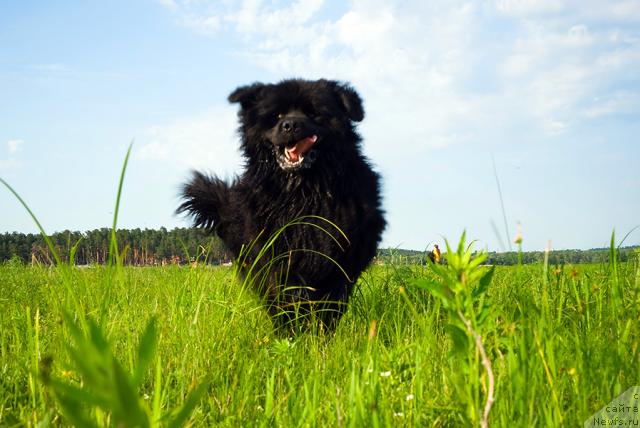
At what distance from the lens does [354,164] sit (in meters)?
5.32

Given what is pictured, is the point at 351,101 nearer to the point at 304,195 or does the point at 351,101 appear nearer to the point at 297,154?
the point at 297,154

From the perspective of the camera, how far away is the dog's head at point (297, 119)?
509 centimetres

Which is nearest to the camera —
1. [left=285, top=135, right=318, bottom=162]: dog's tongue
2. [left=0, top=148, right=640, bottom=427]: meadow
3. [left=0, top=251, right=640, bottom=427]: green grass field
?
[left=0, top=148, right=640, bottom=427]: meadow

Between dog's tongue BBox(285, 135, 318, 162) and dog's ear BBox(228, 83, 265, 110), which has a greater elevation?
dog's ear BBox(228, 83, 265, 110)

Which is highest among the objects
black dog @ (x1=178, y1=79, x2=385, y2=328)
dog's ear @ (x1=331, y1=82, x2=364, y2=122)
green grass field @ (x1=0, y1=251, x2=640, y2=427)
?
dog's ear @ (x1=331, y1=82, x2=364, y2=122)

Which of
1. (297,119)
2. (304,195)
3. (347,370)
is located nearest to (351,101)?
(297,119)

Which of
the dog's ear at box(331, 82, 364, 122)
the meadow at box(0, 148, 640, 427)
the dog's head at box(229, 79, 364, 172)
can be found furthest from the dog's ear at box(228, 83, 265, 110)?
the meadow at box(0, 148, 640, 427)

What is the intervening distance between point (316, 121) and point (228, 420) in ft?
11.6

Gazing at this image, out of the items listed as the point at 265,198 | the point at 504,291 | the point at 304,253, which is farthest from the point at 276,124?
the point at 504,291

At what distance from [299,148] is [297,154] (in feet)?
0.19

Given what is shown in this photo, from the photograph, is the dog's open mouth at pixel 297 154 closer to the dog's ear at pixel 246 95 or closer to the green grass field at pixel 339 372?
the dog's ear at pixel 246 95

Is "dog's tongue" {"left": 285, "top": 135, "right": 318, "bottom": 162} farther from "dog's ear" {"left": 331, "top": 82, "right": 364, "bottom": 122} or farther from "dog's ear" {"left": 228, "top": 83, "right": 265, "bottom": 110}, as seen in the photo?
"dog's ear" {"left": 228, "top": 83, "right": 265, "bottom": 110}

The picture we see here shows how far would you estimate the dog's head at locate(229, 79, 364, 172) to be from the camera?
16.7 ft

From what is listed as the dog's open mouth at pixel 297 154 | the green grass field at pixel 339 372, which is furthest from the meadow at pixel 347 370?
the dog's open mouth at pixel 297 154
